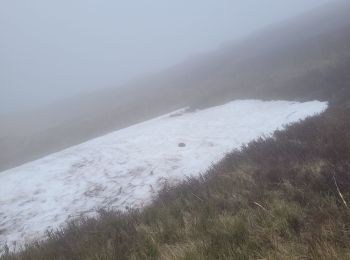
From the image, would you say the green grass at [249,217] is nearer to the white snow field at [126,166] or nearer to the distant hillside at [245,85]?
the white snow field at [126,166]

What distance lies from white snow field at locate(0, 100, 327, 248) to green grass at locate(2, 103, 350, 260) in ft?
5.39

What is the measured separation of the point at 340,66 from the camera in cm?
1260

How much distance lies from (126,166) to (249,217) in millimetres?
6519

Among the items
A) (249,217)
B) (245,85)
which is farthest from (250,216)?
(245,85)

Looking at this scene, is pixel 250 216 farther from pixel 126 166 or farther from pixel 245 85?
pixel 245 85

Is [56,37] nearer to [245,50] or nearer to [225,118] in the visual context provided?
[245,50]

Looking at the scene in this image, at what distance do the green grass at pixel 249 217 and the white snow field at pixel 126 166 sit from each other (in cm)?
164

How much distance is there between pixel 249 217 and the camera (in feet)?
13.6

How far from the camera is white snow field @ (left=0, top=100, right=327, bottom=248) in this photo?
778 centimetres

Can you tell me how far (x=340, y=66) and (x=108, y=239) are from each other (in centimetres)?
1115

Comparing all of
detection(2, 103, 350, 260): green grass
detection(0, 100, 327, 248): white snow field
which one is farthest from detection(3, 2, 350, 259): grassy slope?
detection(0, 100, 327, 248): white snow field

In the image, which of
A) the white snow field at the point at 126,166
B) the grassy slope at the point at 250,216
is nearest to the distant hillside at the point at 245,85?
the white snow field at the point at 126,166

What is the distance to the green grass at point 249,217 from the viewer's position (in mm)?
3508

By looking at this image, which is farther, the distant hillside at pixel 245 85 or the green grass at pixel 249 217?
the distant hillside at pixel 245 85
